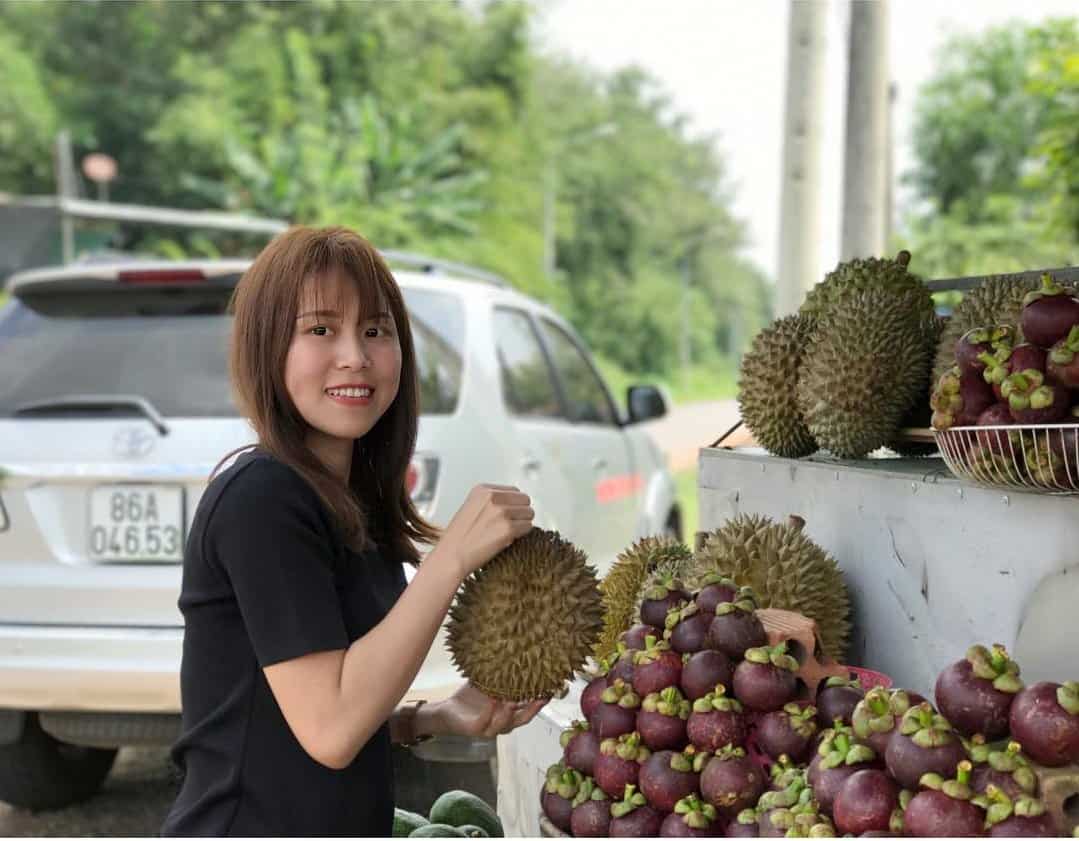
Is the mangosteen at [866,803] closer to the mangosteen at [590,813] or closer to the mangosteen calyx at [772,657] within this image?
the mangosteen calyx at [772,657]

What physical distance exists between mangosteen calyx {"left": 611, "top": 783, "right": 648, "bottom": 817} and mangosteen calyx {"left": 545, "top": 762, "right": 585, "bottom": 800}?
0.09 m

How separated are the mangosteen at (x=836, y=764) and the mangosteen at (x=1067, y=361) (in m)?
0.73

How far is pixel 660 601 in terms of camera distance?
2.07 metres

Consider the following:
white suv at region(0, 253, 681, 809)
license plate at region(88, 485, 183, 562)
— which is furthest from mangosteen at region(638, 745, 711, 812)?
license plate at region(88, 485, 183, 562)

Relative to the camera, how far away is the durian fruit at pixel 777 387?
2.83m

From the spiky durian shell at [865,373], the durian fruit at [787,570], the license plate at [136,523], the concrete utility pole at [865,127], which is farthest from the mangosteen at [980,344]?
the concrete utility pole at [865,127]

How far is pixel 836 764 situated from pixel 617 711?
1.26ft

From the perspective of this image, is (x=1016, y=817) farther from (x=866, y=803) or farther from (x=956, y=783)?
(x=866, y=803)

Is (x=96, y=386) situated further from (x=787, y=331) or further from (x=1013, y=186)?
(x=1013, y=186)

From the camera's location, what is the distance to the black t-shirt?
1.73m

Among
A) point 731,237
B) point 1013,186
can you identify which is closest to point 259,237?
point 1013,186

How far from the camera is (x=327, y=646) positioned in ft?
5.64

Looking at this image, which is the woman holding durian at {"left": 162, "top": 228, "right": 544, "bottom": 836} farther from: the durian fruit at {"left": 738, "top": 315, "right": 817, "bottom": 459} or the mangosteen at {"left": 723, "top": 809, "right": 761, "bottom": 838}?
the durian fruit at {"left": 738, "top": 315, "right": 817, "bottom": 459}

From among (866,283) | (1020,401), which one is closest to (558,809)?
(1020,401)
